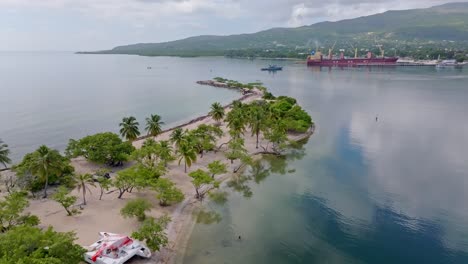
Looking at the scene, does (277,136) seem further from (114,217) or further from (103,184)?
(114,217)

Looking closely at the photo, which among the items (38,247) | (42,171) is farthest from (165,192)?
(38,247)

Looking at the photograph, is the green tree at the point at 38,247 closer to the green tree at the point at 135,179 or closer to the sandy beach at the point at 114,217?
the sandy beach at the point at 114,217

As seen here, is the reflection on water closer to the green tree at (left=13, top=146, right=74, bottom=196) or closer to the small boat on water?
the small boat on water

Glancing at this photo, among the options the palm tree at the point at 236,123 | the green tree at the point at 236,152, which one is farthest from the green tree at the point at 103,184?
the palm tree at the point at 236,123

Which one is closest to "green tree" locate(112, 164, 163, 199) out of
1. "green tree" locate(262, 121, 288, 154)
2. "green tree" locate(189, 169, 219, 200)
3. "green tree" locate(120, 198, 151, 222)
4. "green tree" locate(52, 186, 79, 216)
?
"green tree" locate(120, 198, 151, 222)

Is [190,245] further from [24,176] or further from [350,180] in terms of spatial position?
[350,180]

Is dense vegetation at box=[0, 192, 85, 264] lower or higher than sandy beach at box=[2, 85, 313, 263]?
higher
